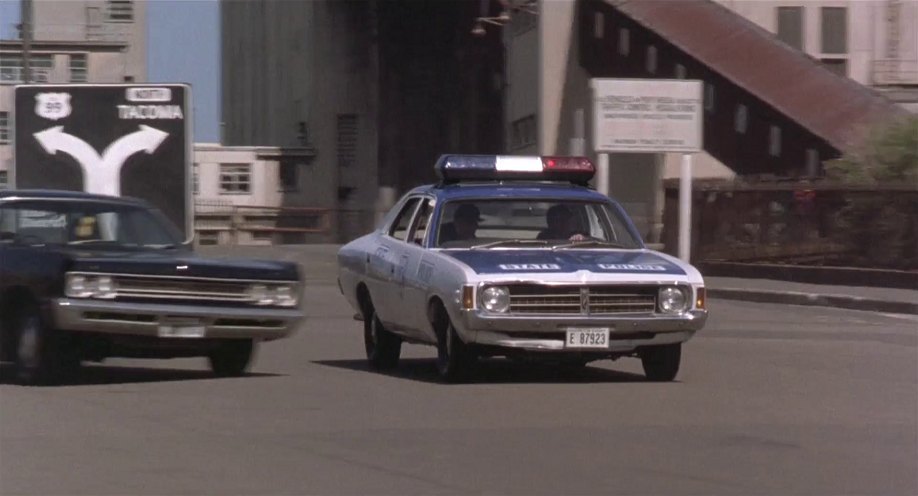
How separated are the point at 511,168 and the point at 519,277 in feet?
7.60

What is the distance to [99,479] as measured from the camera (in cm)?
823

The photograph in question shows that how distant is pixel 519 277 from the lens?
12.0 metres

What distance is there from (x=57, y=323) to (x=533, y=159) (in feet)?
14.6

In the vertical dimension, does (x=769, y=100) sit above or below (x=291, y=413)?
above

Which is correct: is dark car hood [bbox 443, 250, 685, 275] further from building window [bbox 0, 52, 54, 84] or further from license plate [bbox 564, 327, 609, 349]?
building window [bbox 0, 52, 54, 84]

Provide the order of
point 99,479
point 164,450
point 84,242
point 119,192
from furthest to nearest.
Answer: point 119,192 < point 84,242 < point 164,450 < point 99,479

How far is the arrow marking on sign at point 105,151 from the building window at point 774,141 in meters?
23.2

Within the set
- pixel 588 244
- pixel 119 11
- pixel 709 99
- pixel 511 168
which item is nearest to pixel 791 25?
pixel 709 99

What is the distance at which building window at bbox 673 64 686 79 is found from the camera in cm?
4784

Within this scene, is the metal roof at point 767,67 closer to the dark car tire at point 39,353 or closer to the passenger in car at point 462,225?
the passenger in car at point 462,225

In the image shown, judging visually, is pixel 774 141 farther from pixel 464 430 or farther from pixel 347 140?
pixel 464 430

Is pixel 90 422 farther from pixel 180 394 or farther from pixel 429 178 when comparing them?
pixel 429 178

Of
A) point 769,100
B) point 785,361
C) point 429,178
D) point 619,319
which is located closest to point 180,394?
point 619,319

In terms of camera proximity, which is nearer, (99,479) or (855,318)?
(99,479)
